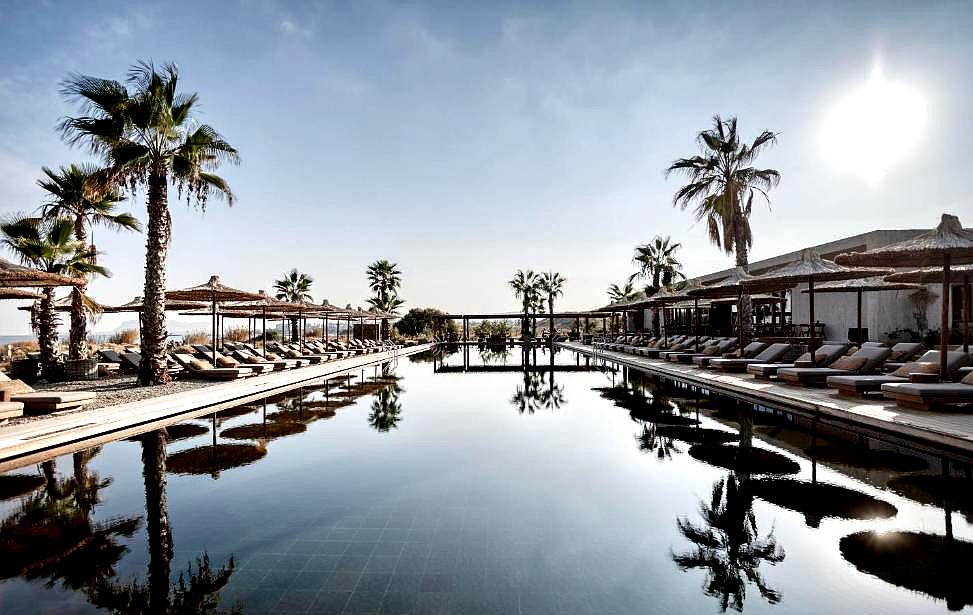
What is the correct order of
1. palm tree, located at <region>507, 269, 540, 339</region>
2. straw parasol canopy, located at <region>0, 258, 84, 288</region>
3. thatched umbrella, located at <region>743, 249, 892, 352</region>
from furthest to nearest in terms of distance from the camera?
palm tree, located at <region>507, 269, 540, 339</region> → thatched umbrella, located at <region>743, 249, 892, 352</region> → straw parasol canopy, located at <region>0, 258, 84, 288</region>

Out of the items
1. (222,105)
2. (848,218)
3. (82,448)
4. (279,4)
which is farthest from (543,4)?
(848,218)

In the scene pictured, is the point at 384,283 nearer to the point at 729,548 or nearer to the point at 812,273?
the point at 812,273

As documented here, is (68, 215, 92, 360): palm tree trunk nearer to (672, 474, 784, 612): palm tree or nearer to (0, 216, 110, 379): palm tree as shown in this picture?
(0, 216, 110, 379): palm tree

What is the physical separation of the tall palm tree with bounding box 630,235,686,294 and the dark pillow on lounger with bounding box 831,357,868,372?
63.0 feet

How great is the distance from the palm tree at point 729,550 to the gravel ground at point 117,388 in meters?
8.95

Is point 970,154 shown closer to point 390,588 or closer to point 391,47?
point 391,47

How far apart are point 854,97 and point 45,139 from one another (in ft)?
73.5

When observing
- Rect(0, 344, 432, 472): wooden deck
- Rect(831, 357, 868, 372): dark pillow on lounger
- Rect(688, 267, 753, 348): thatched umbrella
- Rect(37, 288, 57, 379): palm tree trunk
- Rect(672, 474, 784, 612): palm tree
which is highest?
Rect(688, 267, 753, 348): thatched umbrella

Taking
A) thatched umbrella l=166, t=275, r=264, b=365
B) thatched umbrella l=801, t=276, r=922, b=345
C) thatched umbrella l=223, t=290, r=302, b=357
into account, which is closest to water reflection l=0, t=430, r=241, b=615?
thatched umbrella l=166, t=275, r=264, b=365

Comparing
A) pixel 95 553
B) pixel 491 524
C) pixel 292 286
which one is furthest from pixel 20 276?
pixel 292 286

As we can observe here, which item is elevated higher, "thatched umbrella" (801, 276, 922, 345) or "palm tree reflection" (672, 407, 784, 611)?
"thatched umbrella" (801, 276, 922, 345)

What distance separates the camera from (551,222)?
92.8ft

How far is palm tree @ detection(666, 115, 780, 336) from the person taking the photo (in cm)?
1811

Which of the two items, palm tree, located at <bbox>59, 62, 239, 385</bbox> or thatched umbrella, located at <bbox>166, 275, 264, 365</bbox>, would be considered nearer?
palm tree, located at <bbox>59, 62, 239, 385</bbox>
